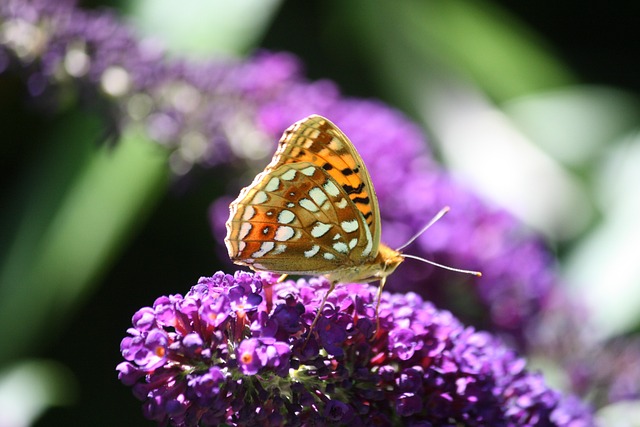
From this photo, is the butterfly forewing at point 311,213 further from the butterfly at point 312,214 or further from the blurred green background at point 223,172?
the blurred green background at point 223,172

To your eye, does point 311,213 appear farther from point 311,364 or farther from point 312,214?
point 311,364

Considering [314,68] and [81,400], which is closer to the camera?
[81,400]

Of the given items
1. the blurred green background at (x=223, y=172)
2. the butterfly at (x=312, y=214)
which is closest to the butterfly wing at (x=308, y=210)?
the butterfly at (x=312, y=214)

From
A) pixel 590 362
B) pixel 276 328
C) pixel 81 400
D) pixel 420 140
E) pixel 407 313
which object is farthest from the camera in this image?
pixel 81 400

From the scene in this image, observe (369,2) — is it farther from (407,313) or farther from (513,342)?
(407,313)

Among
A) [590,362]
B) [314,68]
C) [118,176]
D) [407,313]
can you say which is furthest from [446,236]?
[314,68]

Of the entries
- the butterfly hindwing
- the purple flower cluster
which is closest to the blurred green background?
the butterfly hindwing

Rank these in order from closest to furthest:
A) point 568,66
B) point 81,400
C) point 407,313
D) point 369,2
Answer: point 407,313 < point 81,400 < point 369,2 < point 568,66
